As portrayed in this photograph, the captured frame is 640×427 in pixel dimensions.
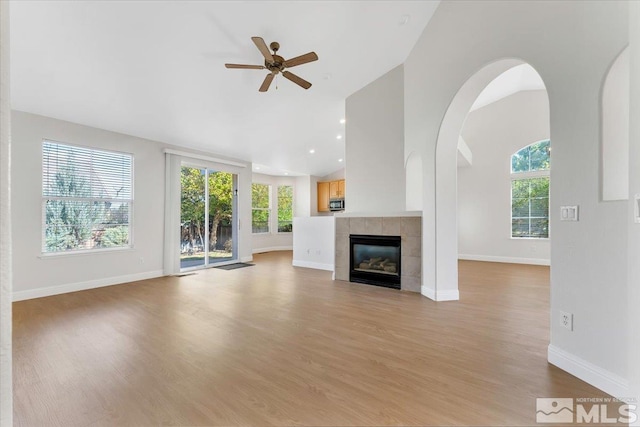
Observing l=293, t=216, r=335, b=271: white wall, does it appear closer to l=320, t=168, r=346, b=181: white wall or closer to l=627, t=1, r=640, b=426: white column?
l=320, t=168, r=346, b=181: white wall

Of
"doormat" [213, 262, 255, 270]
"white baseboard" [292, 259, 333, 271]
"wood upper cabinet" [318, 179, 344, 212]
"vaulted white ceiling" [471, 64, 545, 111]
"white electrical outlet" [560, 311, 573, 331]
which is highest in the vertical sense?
"vaulted white ceiling" [471, 64, 545, 111]

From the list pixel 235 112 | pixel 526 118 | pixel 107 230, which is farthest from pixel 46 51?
pixel 526 118

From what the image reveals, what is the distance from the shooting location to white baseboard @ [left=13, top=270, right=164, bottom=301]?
4.02 metres

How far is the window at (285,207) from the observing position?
1007 centimetres

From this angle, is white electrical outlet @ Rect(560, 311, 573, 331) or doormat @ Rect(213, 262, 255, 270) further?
doormat @ Rect(213, 262, 255, 270)

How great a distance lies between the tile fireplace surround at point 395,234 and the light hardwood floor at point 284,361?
0.46 m

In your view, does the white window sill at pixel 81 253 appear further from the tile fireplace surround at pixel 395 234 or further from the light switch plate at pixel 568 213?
the light switch plate at pixel 568 213

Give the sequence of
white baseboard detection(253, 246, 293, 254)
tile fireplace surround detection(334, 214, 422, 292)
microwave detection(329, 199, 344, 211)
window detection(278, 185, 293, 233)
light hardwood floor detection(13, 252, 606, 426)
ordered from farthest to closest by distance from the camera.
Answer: window detection(278, 185, 293, 233)
white baseboard detection(253, 246, 293, 254)
microwave detection(329, 199, 344, 211)
tile fireplace surround detection(334, 214, 422, 292)
light hardwood floor detection(13, 252, 606, 426)

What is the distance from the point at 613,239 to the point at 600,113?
87cm

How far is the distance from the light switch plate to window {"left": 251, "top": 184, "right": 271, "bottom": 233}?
8.23 meters

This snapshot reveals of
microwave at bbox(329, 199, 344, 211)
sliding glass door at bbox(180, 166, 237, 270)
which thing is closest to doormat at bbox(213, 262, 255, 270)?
sliding glass door at bbox(180, 166, 237, 270)

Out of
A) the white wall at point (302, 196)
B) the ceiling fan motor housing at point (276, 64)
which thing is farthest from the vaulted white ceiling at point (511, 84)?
the white wall at point (302, 196)

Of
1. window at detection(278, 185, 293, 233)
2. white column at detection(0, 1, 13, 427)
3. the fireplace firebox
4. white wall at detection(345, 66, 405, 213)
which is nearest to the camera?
white column at detection(0, 1, 13, 427)

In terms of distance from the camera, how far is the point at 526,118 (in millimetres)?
6715
